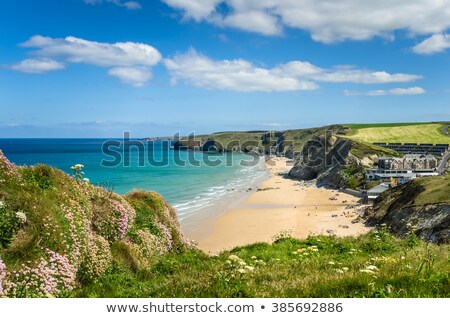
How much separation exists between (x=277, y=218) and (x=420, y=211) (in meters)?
23.6

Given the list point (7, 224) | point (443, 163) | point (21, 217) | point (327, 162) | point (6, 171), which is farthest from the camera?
point (327, 162)

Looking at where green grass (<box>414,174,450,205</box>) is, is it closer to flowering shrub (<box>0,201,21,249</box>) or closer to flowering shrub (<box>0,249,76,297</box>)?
flowering shrub (<box>0,249,76,297</box>)

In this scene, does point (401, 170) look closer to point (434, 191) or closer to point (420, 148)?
point (434, 191)

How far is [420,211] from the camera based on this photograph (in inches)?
1559

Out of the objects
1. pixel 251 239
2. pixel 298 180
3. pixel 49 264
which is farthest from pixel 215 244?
pixel 298 180

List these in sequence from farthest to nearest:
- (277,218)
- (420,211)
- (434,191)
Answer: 1. (277,218)
2. (434,191)
3. (420,211)

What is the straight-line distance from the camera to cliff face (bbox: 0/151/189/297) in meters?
9.02

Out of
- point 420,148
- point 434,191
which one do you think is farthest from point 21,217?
point 420,148

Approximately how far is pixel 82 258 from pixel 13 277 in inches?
104

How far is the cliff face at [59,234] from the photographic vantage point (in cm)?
902

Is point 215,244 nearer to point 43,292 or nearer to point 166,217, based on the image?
point 166,217

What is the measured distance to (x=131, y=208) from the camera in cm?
1659

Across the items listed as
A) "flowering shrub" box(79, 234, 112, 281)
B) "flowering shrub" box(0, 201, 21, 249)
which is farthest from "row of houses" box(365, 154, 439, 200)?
"flowering shrub" box(0, 201, 21, 249)

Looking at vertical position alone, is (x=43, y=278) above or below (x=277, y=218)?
above
